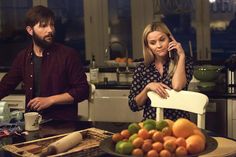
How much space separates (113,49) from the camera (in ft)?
16.6

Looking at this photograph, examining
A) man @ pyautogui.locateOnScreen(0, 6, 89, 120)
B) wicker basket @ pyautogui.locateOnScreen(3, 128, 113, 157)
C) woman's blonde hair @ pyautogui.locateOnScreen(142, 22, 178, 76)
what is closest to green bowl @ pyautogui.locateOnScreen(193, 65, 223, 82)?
woman's blonde hair @ pyautogui.locateOnScreen(142, 22, 178, 76)

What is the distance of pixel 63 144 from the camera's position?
6.50 feet

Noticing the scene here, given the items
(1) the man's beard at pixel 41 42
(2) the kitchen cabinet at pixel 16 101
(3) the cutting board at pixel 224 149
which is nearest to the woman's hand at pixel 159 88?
(3) the cutting board at pixel 224 149

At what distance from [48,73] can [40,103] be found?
294mm

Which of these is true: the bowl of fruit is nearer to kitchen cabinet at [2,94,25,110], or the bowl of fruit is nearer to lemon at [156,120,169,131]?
lemon at [156,120,169,131]

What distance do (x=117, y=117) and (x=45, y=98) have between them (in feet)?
4.71

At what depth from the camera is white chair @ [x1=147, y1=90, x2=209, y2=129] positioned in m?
2.50

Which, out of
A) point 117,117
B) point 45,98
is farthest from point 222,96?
point 45,98

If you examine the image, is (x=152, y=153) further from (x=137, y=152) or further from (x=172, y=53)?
(x=172, y=53)

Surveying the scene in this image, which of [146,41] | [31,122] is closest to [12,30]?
[146,41]

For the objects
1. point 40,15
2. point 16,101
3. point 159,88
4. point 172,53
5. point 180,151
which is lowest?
point 16,101

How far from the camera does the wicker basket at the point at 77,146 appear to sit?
198 centimetres

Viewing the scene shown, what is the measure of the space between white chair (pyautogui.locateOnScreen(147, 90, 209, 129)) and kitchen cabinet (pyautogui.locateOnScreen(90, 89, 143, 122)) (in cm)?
147

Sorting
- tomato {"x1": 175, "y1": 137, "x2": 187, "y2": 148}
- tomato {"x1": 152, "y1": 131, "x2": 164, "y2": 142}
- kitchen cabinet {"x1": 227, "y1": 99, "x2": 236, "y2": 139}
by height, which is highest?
tomato {"x1": 152, "y1": 131, "x2": 164, "y2": 142}
